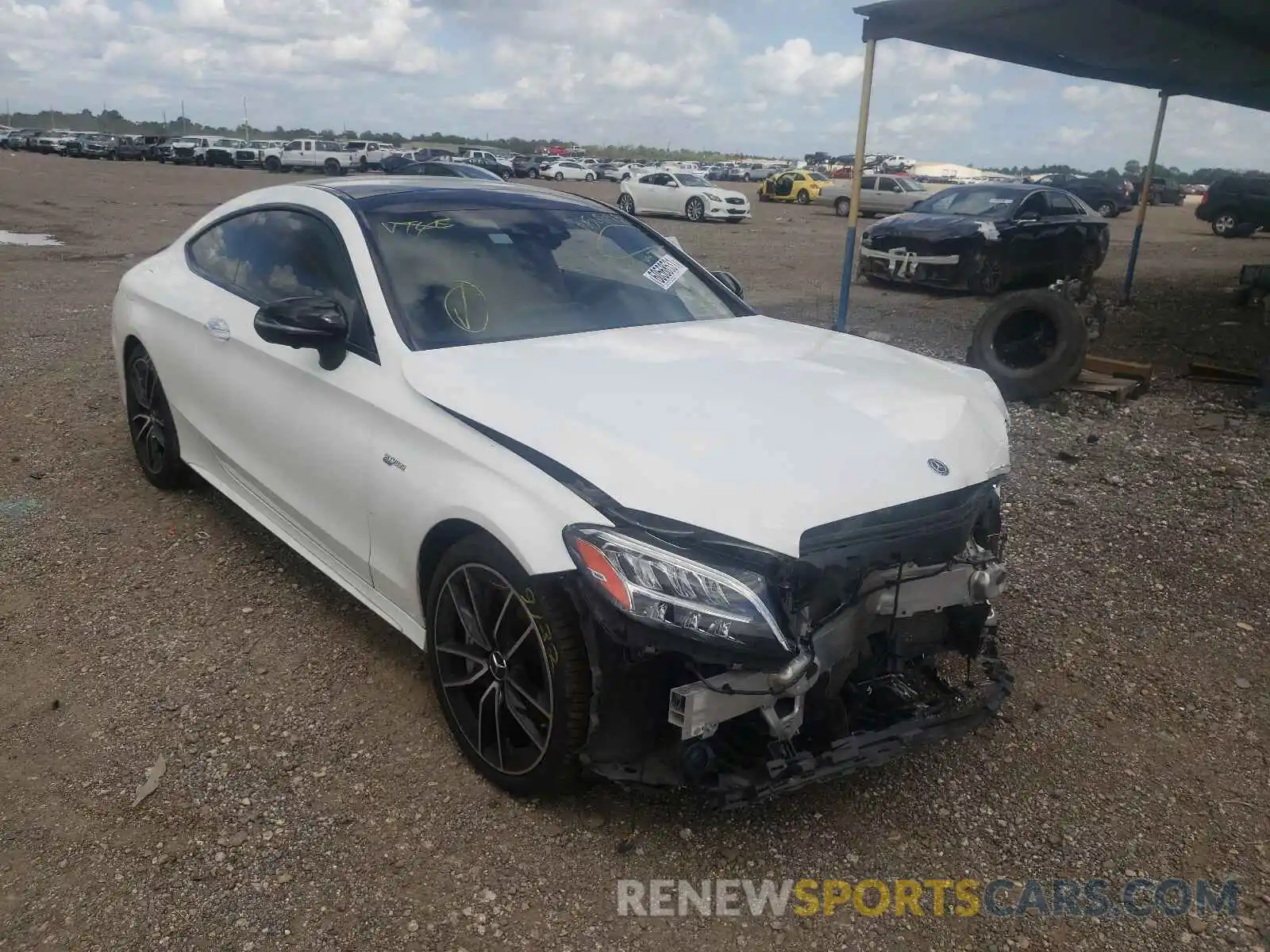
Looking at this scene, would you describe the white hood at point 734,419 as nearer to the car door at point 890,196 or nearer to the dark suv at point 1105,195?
the car door at point 890,196

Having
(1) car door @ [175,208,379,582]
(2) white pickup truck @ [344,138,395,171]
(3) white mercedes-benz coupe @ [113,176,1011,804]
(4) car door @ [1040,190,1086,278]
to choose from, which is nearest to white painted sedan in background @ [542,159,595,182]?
(2) white pickup truck @ [344,138,395,171]

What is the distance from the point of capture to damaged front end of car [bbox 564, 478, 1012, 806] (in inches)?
86.3

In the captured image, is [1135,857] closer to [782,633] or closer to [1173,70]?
[782,633]

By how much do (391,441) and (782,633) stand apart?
1.37 meters

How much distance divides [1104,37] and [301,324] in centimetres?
951

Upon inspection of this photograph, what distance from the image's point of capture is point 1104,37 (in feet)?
30.9

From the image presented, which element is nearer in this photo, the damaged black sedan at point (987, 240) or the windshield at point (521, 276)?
the windshield at point (521, 276)

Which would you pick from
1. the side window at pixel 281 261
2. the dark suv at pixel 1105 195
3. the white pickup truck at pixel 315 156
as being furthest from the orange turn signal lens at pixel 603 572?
the white pickup truck at pixel 315 156

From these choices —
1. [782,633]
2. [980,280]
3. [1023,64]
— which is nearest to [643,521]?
[782,633]

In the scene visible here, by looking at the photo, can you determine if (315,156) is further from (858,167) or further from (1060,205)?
(858,167)

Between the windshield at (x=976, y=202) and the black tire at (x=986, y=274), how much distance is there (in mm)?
802

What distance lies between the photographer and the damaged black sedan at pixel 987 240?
12.8m

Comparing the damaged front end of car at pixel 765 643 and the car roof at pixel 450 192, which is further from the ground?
the car roof at pixel 450 192

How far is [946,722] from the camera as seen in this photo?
8.29ft
